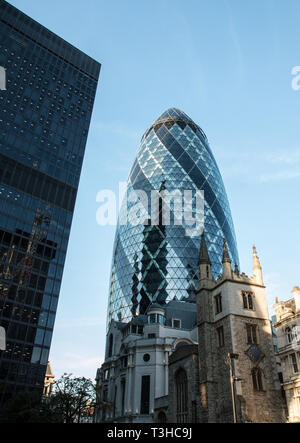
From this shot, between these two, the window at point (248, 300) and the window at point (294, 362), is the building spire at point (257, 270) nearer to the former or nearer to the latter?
the window at point (248, 300)

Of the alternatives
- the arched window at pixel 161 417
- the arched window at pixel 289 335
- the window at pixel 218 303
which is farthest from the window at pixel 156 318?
the arched window at pixel 289 335

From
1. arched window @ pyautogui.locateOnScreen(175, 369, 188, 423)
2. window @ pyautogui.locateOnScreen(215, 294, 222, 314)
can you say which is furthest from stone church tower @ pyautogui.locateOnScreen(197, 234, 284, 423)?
arched window @ pyautogui.locateOnScreen(175, 369, 188, 423)

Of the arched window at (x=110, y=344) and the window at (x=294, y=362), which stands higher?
the arched window at (x=110, y=344)

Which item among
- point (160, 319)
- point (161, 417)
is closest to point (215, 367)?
point (161, 417)

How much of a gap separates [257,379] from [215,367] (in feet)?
14.2

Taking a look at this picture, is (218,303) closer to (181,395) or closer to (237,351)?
(237,351)

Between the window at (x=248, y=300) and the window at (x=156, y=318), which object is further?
the window at (x=156, y=318)

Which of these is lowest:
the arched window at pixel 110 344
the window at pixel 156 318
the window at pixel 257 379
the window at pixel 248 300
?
the window at pixel 257 379

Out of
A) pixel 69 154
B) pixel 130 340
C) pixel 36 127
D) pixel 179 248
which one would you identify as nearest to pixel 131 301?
pixel 179 248

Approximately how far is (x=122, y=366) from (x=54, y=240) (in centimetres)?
2584

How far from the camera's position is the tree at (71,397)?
3856 cm

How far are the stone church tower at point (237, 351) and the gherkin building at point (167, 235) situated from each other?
4009 centimetres

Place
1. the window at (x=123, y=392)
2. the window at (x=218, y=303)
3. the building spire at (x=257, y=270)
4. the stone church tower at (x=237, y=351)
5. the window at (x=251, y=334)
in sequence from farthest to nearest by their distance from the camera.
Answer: the window at (x=123, y=392), the building spire at (x=257, y=270), the window at (x=218, y=303), the window at (x=251, y=334), the stone church tower at (x=237, y=351)

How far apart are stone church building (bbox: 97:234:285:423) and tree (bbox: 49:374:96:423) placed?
15.4 ft
